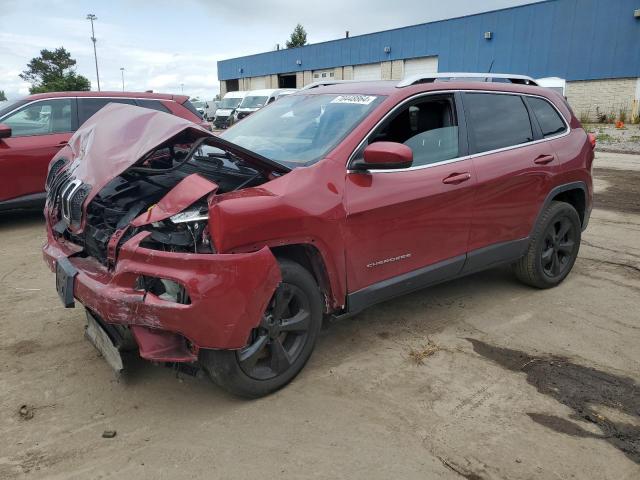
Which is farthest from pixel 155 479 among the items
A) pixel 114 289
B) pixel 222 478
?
pixel 114 289

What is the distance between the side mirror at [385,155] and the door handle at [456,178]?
0.64 meters

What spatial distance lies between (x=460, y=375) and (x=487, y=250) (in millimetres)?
1245

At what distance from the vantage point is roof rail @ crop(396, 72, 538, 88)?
3.78m

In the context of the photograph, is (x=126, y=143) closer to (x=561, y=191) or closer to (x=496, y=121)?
(x=496, y=121)

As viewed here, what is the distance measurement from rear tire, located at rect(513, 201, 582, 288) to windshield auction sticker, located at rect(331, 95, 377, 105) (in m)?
1.98

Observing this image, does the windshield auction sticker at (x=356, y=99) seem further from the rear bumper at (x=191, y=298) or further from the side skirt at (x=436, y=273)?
the rear bumper at (x=191, y=298)

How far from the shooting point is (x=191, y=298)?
2484mm

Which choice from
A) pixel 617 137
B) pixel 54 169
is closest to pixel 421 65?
pixel 617 137

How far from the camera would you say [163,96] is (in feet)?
25.9

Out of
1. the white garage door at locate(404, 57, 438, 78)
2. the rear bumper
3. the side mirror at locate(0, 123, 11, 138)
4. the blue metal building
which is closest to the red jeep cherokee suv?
the rear bumper

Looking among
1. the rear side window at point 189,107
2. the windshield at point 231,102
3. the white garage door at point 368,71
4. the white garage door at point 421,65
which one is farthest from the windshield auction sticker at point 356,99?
the white garage door at point 368,71

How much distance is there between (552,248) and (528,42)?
29.5 metres

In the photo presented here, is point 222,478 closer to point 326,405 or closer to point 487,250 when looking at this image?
point 326,405

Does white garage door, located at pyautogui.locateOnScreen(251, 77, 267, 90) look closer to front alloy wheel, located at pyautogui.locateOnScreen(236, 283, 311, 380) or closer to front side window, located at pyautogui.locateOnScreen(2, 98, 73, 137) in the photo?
front side window, located at pyautogui.locateOnScreen(2, 98, 73, 137)
